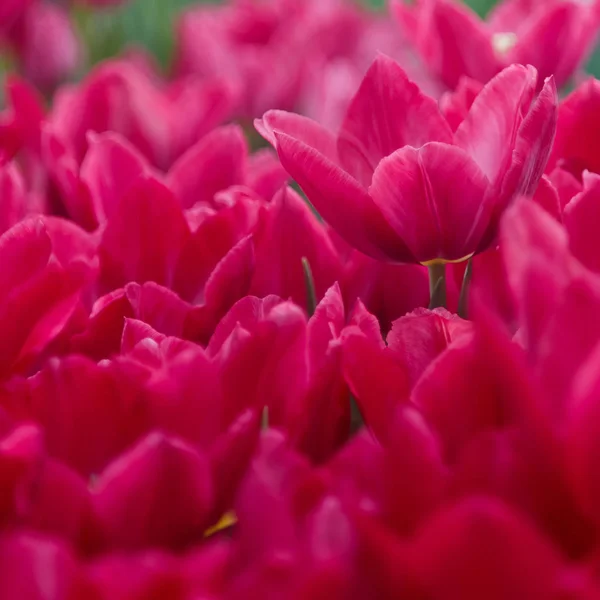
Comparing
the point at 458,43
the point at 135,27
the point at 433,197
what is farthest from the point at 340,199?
the point at 135,27

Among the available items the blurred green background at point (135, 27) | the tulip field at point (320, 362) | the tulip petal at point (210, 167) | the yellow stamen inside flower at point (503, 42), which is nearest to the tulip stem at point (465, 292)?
the tulip field at point (320, 362)

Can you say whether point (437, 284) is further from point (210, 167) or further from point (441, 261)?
point (210, 167)

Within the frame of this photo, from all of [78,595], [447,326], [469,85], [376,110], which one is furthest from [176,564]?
[469,85]

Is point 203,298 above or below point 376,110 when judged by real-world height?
below

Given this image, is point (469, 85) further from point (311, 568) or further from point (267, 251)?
point (311, 568)

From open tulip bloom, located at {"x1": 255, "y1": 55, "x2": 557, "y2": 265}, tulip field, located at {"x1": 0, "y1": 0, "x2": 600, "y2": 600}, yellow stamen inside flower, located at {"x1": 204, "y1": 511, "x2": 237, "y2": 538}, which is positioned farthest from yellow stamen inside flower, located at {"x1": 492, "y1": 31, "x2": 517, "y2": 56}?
yellow stamen inside flower, located at {"x1": 204, "y1": 511, "x2": 237, "y2": 538}
